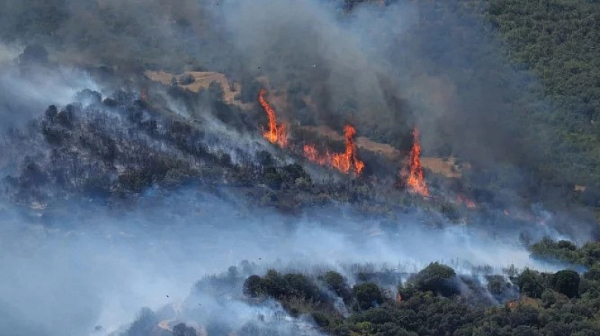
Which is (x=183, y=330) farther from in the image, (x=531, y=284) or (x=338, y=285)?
(x=531, y=284)

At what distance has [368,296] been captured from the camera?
6009 cm

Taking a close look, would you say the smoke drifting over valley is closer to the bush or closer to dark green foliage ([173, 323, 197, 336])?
the bush

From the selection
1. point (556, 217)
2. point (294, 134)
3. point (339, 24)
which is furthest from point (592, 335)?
point (339, 24)

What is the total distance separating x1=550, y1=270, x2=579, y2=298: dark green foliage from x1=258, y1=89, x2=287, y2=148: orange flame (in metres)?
19.2

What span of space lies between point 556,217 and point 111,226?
1942 cm

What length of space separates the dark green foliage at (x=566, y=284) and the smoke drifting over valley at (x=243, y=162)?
201 cm

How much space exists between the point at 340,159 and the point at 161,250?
13192mm

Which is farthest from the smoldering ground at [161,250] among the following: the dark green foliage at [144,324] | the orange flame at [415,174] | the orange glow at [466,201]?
the orange flame at [415,174]

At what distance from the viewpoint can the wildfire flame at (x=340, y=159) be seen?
74562mm

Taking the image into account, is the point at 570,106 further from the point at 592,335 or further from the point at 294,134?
the point at 592,335

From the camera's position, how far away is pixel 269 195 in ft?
226

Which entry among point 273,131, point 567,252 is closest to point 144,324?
point 567,252

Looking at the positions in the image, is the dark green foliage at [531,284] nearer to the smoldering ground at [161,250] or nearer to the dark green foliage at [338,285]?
the smoldering ground at [161,250]

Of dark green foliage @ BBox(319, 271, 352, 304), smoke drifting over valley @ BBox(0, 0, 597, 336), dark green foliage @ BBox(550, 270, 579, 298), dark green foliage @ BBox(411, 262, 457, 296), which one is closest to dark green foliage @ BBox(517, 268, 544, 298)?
dark green foliage @ BBox(550, 270, 579, 298)
